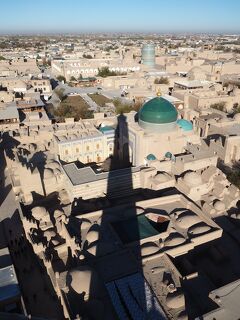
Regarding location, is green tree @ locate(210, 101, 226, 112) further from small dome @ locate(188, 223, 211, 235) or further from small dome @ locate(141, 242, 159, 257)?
small dome @ locate(141, 242, 159, 257)

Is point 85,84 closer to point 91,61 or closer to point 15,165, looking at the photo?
point 91,61

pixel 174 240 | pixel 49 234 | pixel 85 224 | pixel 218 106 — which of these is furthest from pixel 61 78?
pixel 174 240

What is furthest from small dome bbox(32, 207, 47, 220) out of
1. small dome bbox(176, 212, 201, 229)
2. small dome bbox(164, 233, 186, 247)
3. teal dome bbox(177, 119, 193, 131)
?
teal dome bbox(177, 119, 193, 131)

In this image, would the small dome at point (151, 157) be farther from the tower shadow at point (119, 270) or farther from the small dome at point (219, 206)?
the small dome at point (219, 206)

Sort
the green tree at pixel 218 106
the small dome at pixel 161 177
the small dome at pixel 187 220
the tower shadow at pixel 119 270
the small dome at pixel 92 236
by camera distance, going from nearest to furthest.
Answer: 1. the tower shadow at pixel 119 270
2. the small dome at pixel 92 236
3. the small dome at pixel 187 220
4. the small dome at pixel 161 177
5. the green tree at pixel 218 106

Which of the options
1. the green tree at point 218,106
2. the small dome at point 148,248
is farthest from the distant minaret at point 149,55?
the small dome at point 148,248

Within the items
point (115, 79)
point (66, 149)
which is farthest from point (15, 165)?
point (115, 79)
